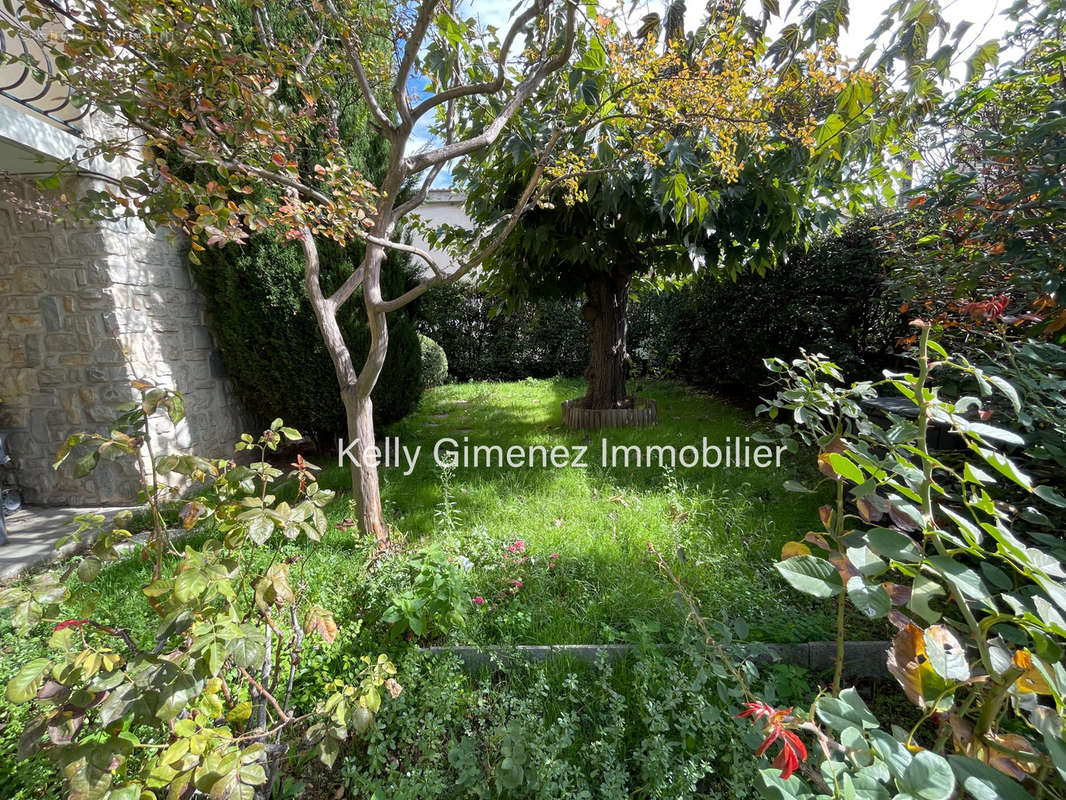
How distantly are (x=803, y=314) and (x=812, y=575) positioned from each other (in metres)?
4.57

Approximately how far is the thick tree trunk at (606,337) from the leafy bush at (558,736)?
3.63 meters

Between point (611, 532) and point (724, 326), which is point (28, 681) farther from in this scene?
point (724, 326)

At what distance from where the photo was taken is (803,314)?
4.57 metres

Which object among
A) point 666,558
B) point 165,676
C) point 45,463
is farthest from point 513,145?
point 45,463

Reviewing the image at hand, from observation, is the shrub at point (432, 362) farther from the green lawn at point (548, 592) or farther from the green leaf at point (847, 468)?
the green leaf at point (847, 468)

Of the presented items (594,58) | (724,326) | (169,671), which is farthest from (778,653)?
(724,326)

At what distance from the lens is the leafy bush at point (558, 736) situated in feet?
4.25

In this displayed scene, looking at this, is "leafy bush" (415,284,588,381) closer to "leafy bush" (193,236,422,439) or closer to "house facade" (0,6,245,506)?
"leafy bush" (193,236,422,439)

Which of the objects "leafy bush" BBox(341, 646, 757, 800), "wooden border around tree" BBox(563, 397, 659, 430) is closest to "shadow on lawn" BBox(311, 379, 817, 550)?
"wooden border around tree" BBox(563, 397, 659, 430)

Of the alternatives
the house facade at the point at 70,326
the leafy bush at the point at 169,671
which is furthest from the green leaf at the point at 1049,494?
the house facade at the point at 70,326

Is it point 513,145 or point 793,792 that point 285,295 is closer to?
point 513,145

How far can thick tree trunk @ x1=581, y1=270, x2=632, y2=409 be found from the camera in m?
5.00

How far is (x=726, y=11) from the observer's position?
2904mm

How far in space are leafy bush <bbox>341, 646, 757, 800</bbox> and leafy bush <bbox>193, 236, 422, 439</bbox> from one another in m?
3.03
